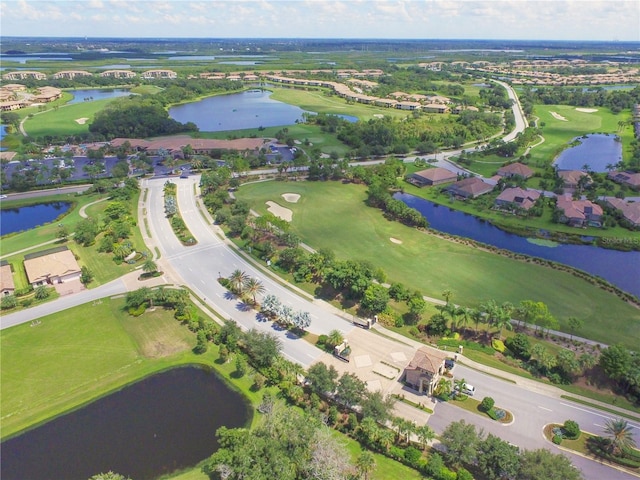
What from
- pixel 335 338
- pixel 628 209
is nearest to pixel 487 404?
pixel 335 338

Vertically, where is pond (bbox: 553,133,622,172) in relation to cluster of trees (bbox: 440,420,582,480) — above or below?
above

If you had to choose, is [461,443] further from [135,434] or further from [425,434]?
[135,434]

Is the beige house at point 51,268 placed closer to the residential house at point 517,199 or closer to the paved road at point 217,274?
the paved road at point 217,274

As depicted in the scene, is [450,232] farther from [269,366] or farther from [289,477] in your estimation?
[289,477]

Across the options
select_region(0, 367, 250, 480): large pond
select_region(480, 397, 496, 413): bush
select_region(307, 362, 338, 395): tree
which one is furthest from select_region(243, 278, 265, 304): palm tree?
select_region(480, 397, 496, 413): bush

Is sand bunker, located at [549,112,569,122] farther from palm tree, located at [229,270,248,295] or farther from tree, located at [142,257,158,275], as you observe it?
tree, located at [142,257,158,275]

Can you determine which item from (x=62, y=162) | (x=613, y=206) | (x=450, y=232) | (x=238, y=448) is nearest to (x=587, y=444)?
(x=238, y=448)
